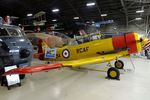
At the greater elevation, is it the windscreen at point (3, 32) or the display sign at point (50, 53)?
the windscreen at point (3, 32)

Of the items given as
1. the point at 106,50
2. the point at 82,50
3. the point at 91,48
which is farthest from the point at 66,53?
the point at 106,50

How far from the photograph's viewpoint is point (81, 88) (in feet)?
13.3

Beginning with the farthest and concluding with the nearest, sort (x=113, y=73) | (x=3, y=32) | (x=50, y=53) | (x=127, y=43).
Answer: (x=50, y=53), (x=127, y=43), (x=113, y=73), (x=3, y=32)

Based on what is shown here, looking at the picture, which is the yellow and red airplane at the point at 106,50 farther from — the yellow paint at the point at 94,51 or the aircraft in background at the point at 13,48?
the aircraft in background at the point at 13,48

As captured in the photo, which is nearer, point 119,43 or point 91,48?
point 119,43

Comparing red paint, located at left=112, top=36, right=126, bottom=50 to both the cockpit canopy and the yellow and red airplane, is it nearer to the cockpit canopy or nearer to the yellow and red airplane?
the yellow and red airplane

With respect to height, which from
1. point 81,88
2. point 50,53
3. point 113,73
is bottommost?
point 81,88

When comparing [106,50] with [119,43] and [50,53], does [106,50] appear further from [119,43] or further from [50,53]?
[50,53]

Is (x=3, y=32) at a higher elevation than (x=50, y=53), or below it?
higher

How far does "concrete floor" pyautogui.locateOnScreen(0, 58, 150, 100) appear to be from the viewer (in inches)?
137

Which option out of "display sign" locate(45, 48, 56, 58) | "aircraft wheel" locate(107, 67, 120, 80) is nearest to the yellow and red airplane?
"aircraft wheel" locate(107, 67, 120, 80)

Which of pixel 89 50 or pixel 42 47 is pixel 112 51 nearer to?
pixel 89 50

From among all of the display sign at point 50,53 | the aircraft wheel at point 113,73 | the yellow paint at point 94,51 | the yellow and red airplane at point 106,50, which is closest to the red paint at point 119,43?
the yellow and red airplane at point 106,50

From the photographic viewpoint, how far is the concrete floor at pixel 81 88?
11.5 feet
